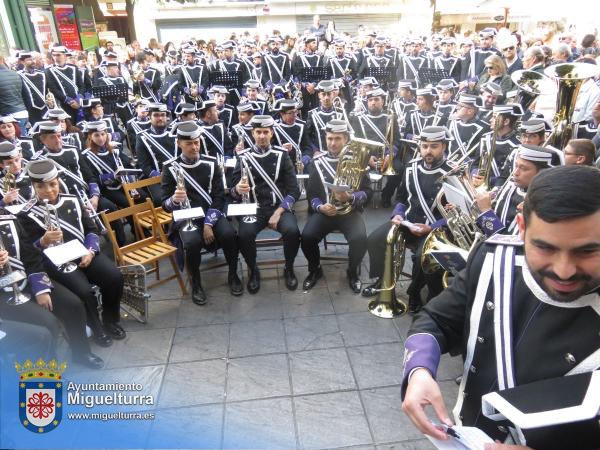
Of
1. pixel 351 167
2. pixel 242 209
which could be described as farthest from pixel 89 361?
pixel 351 167

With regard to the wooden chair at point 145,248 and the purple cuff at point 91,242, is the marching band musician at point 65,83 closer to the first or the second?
the wooden chair at point 145,248

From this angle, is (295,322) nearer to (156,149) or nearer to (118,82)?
(156,149)

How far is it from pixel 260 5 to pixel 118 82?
2221 cm

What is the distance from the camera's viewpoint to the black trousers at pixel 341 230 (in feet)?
15.9

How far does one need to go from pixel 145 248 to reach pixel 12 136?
278 cm

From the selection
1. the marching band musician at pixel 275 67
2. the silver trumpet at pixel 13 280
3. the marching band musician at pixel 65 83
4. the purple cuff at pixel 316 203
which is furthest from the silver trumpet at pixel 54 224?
the marching band musician at pixel 275 67

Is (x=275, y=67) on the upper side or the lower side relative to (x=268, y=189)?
upper

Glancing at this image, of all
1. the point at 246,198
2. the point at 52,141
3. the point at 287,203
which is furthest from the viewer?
the point at 52,141

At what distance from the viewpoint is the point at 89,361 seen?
144 inches

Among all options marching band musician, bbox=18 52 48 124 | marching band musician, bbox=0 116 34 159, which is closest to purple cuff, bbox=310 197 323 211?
marching band musician, bbox=0 116 34 159

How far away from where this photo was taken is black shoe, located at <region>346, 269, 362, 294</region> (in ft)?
Result: 15.7

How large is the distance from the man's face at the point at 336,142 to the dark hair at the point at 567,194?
4150 mm

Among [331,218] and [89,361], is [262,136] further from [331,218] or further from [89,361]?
[89,361]

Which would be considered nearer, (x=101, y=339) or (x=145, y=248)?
(x=101, y=339)
